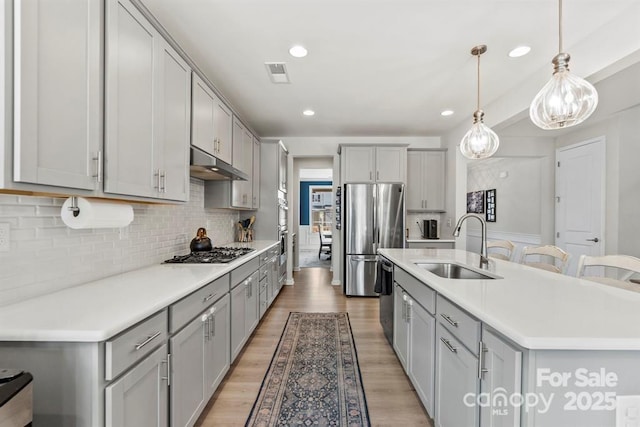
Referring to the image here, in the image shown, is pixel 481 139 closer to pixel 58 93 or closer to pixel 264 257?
pixel 264 257

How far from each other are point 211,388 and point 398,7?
274 cm

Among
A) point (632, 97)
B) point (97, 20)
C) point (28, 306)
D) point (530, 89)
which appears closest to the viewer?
point (28, 306)

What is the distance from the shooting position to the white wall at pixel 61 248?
1234mm

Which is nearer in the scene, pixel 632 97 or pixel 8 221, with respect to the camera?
pixel 8 221

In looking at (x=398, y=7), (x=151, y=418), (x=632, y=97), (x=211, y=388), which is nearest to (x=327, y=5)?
(x=398, y=7)

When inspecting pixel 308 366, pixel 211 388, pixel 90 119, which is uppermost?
pixel 90 119

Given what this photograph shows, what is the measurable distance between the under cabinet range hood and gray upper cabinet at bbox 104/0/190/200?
13 cm

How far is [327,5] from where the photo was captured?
1.90 metres

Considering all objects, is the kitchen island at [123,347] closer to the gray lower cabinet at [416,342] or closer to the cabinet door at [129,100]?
the cabinet door at [129,100]

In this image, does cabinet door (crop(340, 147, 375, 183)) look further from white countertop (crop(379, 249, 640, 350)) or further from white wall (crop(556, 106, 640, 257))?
white wall (crop(556, 106, 640, 257))

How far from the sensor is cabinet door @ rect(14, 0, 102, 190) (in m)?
0.97

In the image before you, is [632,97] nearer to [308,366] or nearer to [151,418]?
[308,366]

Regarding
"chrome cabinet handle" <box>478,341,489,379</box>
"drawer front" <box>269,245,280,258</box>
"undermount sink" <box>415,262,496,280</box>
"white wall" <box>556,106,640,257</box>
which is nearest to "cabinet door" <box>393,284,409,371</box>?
"undermount sink" <box>415,262,496,280</box>

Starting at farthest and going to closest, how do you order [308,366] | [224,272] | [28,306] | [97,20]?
[308,366] < [224,272] < [97,20] < [28,306]
